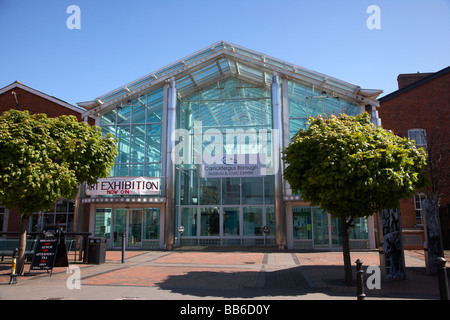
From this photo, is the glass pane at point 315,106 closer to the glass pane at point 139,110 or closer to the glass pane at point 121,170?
the glass pane at point 139,110

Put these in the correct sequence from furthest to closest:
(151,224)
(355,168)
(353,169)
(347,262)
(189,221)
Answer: (189,221) < (151,224) < (347,262) < (355,168) < (353,169)

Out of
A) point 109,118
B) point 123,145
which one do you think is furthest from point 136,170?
point 109,118

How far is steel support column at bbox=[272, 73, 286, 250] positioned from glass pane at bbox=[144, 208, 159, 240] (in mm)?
7026

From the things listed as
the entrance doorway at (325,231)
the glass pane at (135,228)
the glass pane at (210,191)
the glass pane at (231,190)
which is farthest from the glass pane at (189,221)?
the entrance doorway at (325,231)

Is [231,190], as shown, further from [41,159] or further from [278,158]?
[41,159]

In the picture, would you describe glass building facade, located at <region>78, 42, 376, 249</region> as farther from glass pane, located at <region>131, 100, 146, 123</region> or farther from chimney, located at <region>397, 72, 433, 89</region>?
chimney, located at <region>397, 72, 433, 89</region>

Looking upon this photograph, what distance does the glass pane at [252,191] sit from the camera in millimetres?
21453

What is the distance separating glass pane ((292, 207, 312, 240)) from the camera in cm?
1967

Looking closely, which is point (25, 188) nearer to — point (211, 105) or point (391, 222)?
point (391, 222)

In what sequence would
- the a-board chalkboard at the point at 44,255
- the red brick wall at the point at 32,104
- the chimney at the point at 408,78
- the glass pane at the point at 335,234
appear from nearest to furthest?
1. the a-board chalkboard at the point at 44,255
2. the glass pane at the point at 335,234
3. the red brick wall at the point at 32,104
4. the chimney at the point at 408,78

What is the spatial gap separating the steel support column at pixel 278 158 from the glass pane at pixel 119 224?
9008 mm

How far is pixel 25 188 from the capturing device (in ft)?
35.1

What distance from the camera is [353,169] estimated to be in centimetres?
918

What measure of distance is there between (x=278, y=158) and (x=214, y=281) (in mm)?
10931
